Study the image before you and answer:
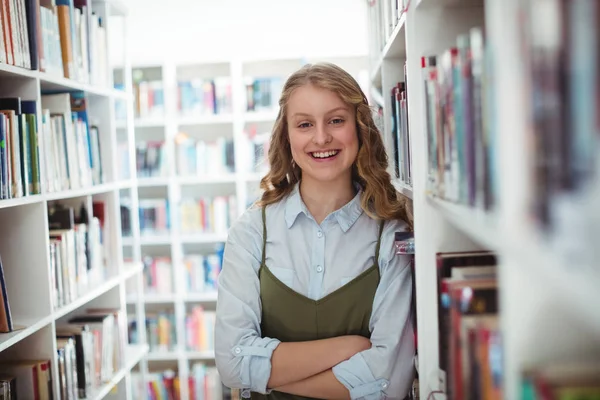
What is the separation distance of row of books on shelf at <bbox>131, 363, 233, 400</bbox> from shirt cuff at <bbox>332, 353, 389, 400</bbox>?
2.98m

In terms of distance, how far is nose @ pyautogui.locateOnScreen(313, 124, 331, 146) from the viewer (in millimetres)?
1667

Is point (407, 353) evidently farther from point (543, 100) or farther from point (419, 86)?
point (543, 100)

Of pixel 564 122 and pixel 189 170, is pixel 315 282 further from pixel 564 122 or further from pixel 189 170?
pixel 189 170

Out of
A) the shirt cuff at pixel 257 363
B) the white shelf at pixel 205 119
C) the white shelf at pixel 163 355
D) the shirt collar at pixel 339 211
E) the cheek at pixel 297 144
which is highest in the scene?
the white shelf at pixel 205 119

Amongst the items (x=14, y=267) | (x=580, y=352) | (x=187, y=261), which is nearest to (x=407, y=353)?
(x=580, y=352)

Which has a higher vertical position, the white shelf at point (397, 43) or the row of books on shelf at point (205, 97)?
the row of books on shelf at point (205, 97)

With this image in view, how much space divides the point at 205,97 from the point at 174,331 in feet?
5.89

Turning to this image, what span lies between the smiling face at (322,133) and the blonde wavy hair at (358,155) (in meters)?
0.03

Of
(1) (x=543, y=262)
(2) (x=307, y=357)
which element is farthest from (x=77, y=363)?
(1) (x=543, y=262)

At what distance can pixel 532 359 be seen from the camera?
62 cm

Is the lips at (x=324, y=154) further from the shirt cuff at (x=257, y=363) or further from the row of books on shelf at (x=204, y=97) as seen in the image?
the row of books on shelf at (x=204, y=97)

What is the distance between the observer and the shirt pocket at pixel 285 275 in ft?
5.48

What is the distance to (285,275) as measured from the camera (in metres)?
1.68

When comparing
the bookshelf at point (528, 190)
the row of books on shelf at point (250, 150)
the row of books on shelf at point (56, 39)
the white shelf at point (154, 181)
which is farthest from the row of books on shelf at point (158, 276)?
the bookshelf at point (528, 190)
